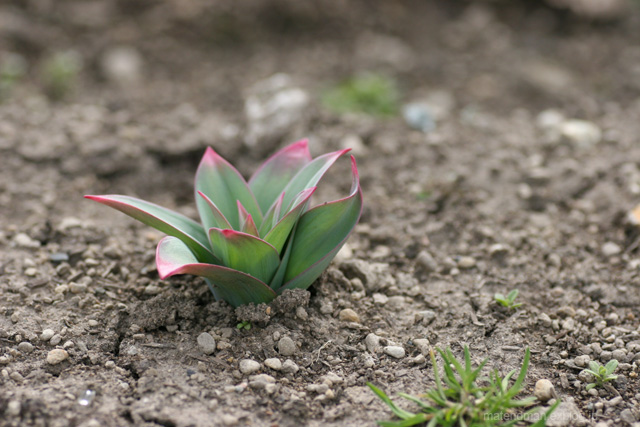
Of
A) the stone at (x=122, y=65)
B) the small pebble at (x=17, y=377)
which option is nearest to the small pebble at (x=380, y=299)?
the small pebble at (x=17, y=377)

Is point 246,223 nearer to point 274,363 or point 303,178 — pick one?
point 303,178

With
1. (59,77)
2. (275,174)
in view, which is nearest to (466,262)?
(275,174)

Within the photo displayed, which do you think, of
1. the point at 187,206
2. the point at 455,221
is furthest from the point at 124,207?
the point at 455,221

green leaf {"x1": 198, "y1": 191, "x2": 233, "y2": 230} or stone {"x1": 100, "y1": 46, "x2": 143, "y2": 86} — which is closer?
green leaf {"x1": 198, "y1": 191, "x2": 233, "y2": 230}

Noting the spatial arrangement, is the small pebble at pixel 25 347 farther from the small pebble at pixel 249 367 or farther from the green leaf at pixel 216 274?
the small pebble at pixel 249 367

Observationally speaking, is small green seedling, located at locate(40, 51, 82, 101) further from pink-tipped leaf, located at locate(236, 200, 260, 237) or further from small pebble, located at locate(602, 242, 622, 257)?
small pebble, located at locate(602, 242, 622, 257)

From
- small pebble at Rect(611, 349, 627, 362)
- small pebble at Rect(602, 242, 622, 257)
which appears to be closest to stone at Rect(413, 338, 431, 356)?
small pebble at Rect(611, 349, 627, 362)

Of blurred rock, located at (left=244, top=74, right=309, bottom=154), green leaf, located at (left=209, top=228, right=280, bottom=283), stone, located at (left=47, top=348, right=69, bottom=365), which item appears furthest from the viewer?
blurred rock, located at (left=244, top=74, right=309, bottom=154)
